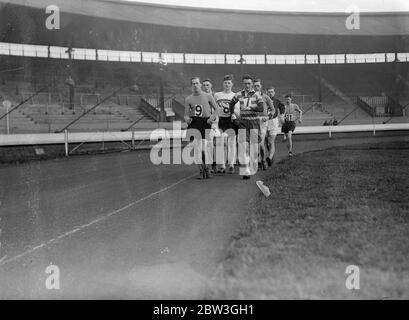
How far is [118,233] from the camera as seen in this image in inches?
205

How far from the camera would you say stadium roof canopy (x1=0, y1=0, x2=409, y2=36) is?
4081 cm

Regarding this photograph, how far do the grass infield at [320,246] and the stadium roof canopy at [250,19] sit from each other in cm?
3547

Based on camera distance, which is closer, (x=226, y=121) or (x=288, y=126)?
(x=226, y=121)

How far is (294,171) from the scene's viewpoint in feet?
34.2

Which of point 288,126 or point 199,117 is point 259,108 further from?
point 288,126

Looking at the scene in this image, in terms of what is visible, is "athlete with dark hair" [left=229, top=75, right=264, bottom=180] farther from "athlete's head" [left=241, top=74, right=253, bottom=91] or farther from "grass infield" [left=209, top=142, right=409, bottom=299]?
"grass infield" [left=209, top=142, right=409, bottom=299]

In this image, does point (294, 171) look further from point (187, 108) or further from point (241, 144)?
point (187, 108)

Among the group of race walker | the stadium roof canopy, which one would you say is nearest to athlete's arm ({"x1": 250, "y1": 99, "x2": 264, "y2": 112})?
the group of race walker

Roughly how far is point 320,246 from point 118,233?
7.32 feet

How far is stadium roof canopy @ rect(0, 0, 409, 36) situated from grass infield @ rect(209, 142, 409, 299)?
35.5m

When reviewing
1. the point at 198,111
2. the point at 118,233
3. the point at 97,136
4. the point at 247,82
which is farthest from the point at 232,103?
the point at 97,136

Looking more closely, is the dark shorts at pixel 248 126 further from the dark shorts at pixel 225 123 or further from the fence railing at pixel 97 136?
the fence railing at pixel 97 136

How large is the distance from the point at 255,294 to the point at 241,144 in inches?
256

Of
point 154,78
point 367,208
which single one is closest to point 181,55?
point 154,78
